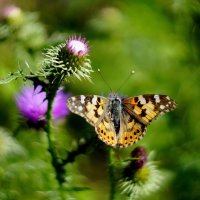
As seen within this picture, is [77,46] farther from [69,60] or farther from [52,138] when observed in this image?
[52,138]

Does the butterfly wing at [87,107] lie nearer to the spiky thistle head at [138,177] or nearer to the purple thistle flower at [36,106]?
the spiky thistle head at [138,177]

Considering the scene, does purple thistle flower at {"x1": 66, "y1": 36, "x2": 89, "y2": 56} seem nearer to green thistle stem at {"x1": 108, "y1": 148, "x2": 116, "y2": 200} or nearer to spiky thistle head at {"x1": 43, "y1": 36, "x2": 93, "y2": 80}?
spiky thistle head at {"x1": 43, "y1": 36, "x2": 93, "y2": 80}

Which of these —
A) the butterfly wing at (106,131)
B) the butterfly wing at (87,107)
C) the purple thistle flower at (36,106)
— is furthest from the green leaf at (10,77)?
the purple thistle flower at (36,106)

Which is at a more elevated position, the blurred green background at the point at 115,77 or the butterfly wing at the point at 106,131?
the blurred green background at the point at 115,77

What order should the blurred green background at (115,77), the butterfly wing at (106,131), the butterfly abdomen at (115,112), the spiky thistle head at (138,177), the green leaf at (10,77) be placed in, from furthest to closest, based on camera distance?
the blurred green background at (115,77) → the spiky thistle head at (138,177) → the butterfly abdomen at (115,112) → the butterfly wing at (106,131) → the green leaf at (10,77)

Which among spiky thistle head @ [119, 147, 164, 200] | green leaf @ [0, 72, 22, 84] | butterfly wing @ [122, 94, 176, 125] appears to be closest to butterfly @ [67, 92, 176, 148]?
butterfly wing @ [122, 94, 176, 125]

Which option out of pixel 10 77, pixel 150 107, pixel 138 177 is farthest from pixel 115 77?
pixel 10 77
